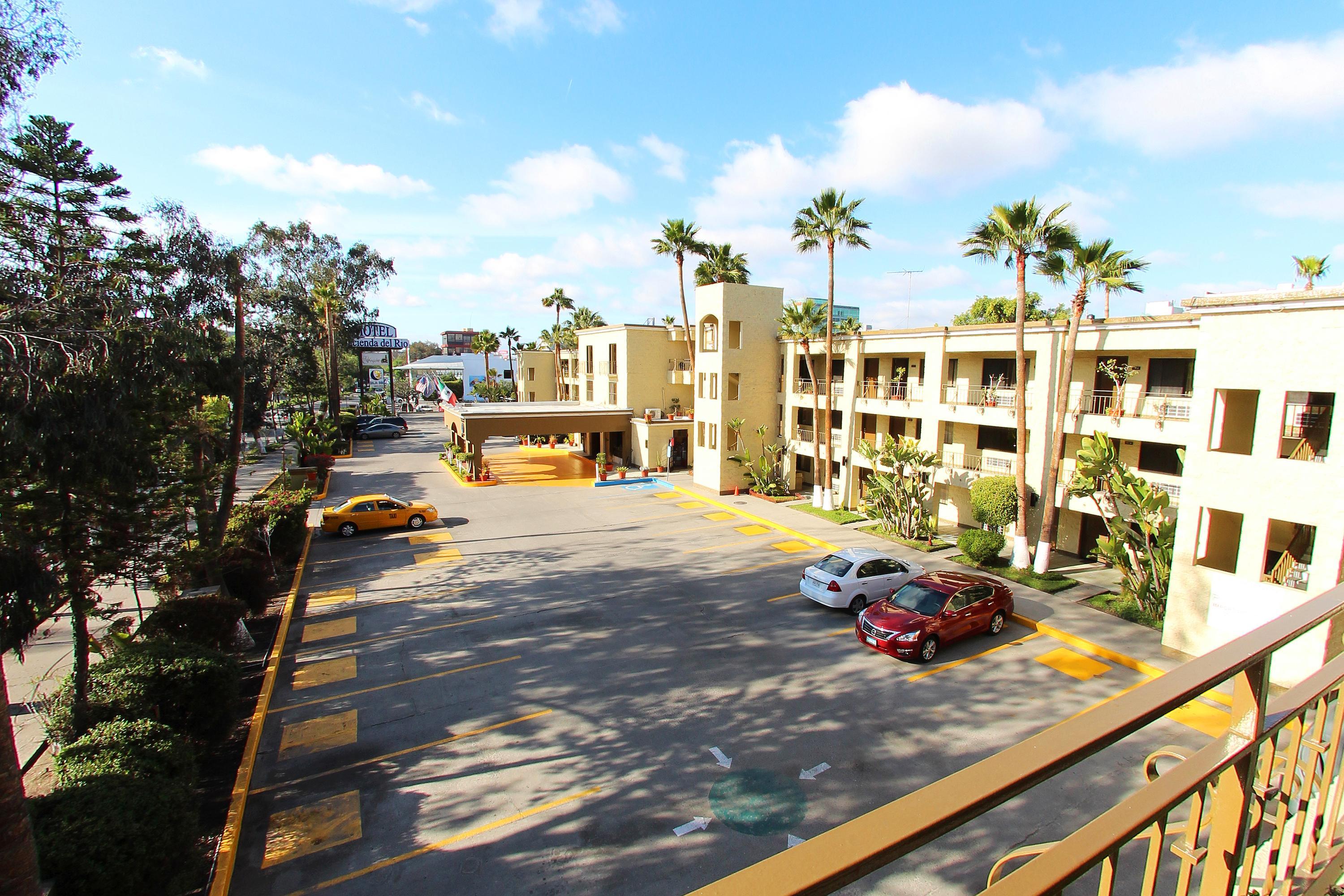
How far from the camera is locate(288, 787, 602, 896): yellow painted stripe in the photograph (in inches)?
332

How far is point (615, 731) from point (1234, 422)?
15753 millimetres

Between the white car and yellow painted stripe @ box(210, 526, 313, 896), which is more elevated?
the white car

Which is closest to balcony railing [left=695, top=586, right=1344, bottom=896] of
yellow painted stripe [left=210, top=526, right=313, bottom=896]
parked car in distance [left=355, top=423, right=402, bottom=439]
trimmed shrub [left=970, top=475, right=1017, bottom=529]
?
yellow painted stripe [left=210, top=526, right=313, bottom=896]

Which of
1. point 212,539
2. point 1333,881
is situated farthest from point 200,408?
point 1333,881

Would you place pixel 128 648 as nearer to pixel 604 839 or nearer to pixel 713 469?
→ pixel 604 839

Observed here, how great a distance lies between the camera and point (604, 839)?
909 centimetres

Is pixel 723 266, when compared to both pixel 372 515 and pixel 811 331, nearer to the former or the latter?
pixel 811 331

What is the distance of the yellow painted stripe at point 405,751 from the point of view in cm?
1041

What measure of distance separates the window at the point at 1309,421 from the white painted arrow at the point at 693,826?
590 inches

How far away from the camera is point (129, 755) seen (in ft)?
28.4

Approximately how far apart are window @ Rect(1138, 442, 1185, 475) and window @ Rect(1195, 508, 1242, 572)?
4909 mm

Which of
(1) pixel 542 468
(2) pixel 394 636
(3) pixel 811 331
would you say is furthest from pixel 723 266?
(2) pixel 394 636

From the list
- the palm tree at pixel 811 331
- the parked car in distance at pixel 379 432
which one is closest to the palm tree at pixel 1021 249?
the palm tree at pixel 811 331

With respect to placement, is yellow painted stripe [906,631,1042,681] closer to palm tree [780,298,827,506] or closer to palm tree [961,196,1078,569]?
palm tree [961,196,1078,569]
